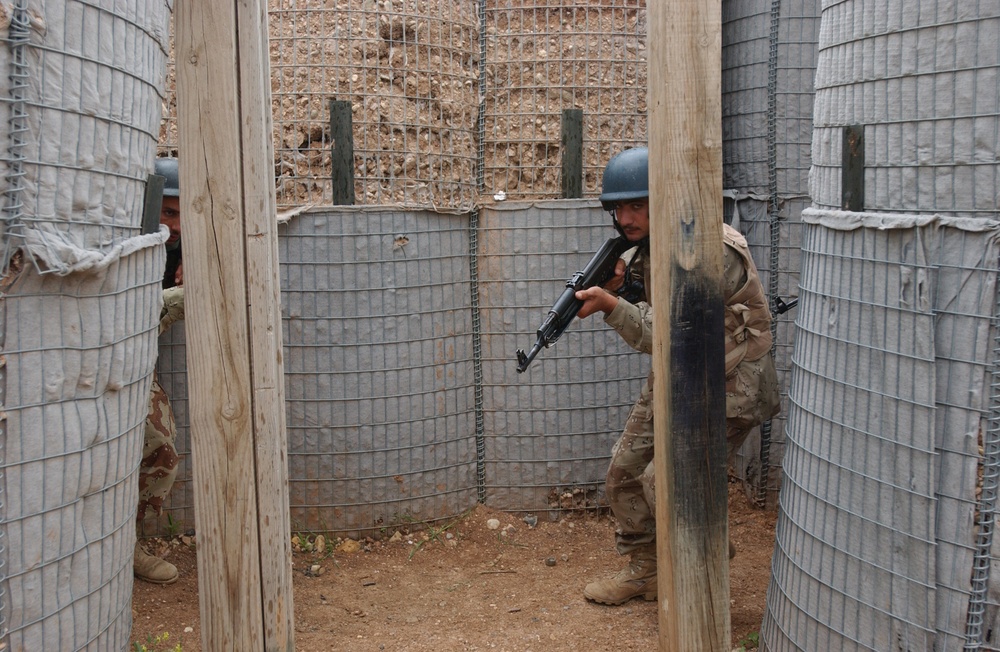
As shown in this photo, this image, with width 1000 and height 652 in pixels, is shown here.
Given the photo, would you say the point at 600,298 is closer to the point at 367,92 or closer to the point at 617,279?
the point at 617,279

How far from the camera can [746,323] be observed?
4.38 metres

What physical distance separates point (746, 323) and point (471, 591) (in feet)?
6.75

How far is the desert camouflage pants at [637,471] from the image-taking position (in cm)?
458

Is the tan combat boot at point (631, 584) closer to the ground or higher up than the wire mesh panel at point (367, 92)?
closer to the ground

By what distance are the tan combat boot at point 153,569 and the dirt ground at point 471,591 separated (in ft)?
0.14

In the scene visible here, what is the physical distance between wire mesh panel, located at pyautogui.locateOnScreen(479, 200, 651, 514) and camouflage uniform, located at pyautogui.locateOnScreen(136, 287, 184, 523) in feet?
6.28

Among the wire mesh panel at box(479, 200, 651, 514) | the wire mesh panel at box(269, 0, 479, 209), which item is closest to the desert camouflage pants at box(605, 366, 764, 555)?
the wire mesh panel at box(479, 200, 651, 514)

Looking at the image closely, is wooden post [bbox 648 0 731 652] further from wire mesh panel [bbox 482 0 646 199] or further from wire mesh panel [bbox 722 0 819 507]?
wire mesh panel [bbox 482 0 646 199]

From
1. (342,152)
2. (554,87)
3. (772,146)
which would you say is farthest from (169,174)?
(772,146)

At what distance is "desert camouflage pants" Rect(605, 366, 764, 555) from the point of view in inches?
180

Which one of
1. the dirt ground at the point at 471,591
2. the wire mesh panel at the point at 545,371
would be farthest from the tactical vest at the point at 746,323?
the wire mesh panel at the point at 545,371

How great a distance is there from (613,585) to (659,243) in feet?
8.60

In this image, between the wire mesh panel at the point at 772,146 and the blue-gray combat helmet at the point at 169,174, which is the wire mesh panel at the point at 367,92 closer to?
the blue-gray combat helmet at the point at 169,174

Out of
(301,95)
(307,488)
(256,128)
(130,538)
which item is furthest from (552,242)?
(130,538)
